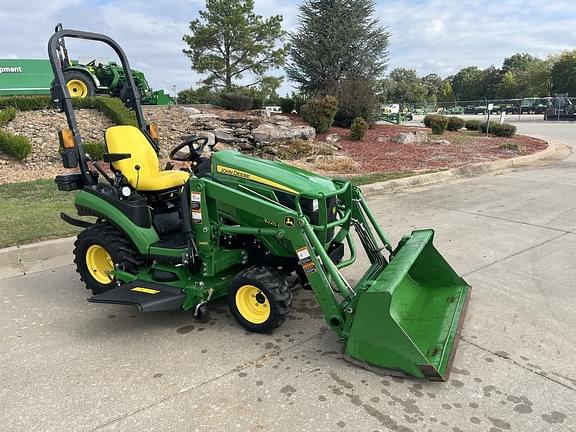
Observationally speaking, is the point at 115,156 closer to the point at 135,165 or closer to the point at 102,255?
the point at 135,165

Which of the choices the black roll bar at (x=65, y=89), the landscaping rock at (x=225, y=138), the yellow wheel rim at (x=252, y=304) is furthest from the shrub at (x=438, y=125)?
the yellow wheel rim at (x=252, y=304)

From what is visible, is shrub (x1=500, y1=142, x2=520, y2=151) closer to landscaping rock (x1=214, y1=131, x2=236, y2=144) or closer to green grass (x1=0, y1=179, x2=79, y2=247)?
landscaping rock (x1=214, y1=131, x2=236, y2=144)

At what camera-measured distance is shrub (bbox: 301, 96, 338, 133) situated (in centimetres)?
1481

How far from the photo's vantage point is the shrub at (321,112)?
14.8 m

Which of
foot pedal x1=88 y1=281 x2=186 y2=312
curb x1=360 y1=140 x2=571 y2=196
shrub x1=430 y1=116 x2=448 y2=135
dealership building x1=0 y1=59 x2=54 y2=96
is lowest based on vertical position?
curb x1=360 y1=140 x2=571 y2=196

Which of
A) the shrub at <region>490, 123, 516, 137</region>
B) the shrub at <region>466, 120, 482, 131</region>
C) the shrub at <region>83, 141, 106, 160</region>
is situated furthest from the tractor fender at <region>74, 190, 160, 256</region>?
the shrub at <region>466, 120, 482, 131</region>

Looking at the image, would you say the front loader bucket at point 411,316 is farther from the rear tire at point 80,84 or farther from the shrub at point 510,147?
the rear tire at point 80,84

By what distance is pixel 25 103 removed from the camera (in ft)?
39.1

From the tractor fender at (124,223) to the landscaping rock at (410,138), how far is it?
41.7 feet

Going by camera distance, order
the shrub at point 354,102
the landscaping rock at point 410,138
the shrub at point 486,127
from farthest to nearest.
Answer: the shrub at point 486,127, the shrub at point 354,102, the landscaping rock at point 410,138

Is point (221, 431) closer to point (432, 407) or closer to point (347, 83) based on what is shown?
point (432, 407)

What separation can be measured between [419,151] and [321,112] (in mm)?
3404

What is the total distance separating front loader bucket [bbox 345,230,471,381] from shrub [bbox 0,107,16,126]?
10.7 metres

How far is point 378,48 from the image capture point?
1891 cm
